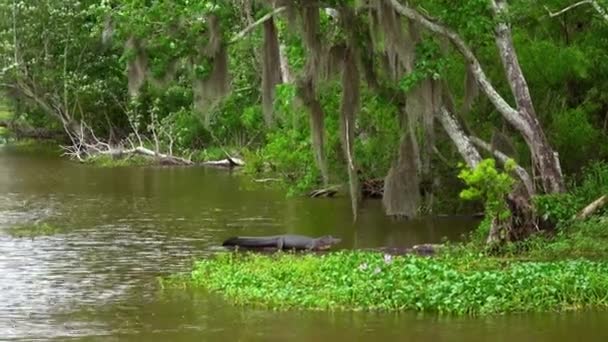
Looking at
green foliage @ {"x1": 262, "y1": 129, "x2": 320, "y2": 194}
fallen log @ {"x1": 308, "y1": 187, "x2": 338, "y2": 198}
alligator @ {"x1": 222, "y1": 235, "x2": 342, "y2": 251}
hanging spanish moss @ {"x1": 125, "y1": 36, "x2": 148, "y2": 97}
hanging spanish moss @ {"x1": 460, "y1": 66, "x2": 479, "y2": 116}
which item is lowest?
alligator @ {"x1": 222, "y1": 235, "x2": 342, "y2": 251}

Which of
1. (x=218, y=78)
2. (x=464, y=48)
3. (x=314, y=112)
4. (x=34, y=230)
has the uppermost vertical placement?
(x=464, y=48)

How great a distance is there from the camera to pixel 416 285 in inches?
526

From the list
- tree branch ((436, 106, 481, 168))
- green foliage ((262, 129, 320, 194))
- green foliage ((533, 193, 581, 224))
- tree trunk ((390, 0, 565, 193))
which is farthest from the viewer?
green foliage ((262, 129, 320, 194))

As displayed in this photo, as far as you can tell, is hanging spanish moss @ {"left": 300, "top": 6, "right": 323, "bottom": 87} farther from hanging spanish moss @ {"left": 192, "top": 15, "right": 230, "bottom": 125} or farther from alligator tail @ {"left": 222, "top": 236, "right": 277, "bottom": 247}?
alligator tail @ {"left": 222, "top": 236, "right": 277, "bottom": 247}

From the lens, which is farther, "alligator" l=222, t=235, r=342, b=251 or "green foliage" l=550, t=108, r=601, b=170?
"green foliage" l=550, t=108, r=601, b=170

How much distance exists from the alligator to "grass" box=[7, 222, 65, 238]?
152 inches

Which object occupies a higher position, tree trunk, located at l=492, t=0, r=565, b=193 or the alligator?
tree trunk, located at l=492, t=0, r=565, b=193

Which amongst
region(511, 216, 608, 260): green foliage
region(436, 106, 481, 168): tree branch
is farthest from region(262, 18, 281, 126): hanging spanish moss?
region(511, 216, 608, 260): green foliage

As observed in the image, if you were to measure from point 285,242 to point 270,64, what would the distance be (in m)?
2.80

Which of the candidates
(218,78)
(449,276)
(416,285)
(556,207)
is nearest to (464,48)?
(556,207)

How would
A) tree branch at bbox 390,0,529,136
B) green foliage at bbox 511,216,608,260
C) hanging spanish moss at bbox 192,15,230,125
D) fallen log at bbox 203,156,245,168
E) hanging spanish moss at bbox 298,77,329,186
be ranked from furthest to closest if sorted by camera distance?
1. fallen log at bbox 203,156,245,168
2. hanging spanish moss at bbox 192,15,230,125
3. hanging spanish moss at bbox 298,77,329,186
4. tree branch at bbox 390,0,529,136
5. green foliage at bbox 511,216,608,260

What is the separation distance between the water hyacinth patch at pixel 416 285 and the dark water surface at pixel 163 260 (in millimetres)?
294

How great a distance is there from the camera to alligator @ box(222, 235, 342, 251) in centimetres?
1791

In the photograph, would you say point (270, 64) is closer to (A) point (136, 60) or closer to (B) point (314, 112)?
(B) point (314, 112)
